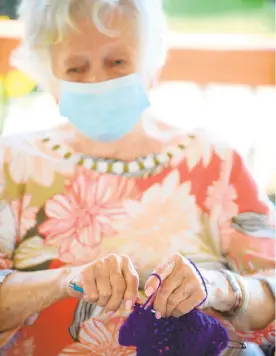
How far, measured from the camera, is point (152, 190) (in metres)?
1.09

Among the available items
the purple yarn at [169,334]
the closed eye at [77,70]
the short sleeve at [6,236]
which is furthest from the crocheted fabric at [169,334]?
the closed eye at [77,70]

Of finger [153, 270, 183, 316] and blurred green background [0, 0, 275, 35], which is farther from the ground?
blurred green background [0, 0, 275, 35]

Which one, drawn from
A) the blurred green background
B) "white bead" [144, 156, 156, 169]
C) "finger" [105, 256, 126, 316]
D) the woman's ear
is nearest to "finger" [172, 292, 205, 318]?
"finger" [105, 256, 126, 316]

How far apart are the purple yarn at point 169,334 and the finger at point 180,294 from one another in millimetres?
29

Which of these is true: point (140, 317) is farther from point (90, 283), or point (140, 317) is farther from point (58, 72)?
point (58, 72)

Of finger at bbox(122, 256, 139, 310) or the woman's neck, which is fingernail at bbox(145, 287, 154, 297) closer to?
finger at bbox(122, 256, 139, 310)

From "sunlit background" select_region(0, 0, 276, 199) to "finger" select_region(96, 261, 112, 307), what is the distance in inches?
11.8

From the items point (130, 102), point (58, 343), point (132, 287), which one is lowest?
point (58, 343)

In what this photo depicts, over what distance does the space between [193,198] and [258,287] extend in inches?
8.6

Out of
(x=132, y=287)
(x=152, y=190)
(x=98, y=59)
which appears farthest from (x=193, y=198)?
(x=98, y=59)

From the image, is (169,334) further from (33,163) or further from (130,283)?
(33,163)

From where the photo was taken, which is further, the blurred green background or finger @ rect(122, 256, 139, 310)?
the blurred green background

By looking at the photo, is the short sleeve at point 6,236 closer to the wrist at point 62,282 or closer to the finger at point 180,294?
the wrist at point 62,282

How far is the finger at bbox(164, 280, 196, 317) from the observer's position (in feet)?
3.34
